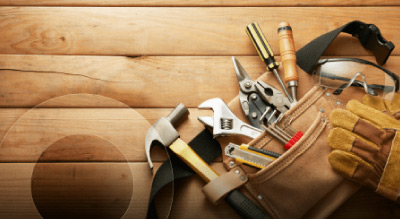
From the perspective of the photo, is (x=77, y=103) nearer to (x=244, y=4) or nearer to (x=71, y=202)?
(x=71, y=202)

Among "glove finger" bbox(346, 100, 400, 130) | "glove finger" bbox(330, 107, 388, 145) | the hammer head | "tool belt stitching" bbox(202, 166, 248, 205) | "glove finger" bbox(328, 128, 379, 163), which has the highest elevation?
"glove finger" bbox(346, 100, 400, 130)

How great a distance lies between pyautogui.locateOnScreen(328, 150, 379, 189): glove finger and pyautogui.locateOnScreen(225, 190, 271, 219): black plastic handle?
0.23 metres

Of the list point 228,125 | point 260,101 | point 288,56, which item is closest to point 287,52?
point 288,56

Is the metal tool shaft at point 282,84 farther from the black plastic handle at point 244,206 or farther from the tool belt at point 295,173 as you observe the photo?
the black plastic handle at point 244,206

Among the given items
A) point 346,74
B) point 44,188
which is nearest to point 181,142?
point 44,188

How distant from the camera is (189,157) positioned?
899 millimetres

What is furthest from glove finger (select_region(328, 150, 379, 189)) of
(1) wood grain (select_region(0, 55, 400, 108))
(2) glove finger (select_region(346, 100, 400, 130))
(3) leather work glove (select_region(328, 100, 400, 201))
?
(1) wood grain (select_region(0, 55, 400, 108))

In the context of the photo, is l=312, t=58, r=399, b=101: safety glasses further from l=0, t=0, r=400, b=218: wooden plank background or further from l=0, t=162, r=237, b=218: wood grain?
→ l=0, t=162, r=237, b=218: wood grain

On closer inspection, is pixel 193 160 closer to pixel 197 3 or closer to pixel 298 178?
pixel 298 178

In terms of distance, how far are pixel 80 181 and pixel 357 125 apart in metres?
0.72

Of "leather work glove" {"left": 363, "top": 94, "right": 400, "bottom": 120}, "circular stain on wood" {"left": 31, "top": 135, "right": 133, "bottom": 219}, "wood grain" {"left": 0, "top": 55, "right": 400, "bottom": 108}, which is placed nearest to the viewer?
"circular stain on wood" {"left": 31, "top": 135, "right": 133, "bottom": 219}

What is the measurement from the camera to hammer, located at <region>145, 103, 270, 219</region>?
2.80 feet

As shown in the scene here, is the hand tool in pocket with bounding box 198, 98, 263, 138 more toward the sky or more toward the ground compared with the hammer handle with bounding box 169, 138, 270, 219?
more toward the sky

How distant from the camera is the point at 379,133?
0.82 metres
